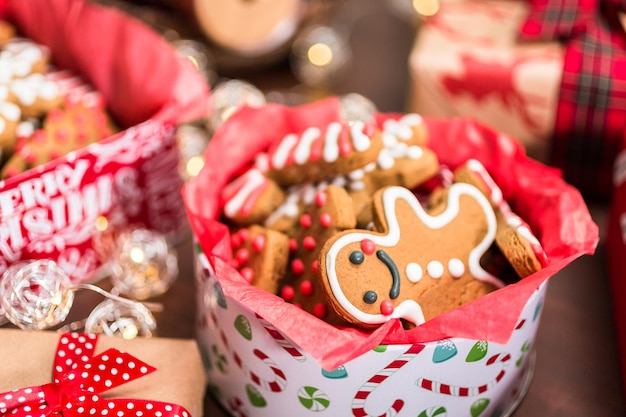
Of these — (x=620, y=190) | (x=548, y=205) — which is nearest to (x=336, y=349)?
(x=548, y=205)

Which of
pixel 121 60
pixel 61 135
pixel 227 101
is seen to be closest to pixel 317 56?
pixel 227 101

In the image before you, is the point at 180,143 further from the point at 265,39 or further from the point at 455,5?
the point at 455,5

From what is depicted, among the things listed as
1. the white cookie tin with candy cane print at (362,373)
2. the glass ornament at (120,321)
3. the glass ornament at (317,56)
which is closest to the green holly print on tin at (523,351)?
the white cookie tin with candy cane print at (362,373)

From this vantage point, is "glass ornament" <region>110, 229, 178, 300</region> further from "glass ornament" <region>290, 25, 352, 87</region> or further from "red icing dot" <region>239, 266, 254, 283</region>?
"glass ornament" <region>290, 25, 352, 87</region>

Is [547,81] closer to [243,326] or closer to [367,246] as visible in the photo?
[367,246]

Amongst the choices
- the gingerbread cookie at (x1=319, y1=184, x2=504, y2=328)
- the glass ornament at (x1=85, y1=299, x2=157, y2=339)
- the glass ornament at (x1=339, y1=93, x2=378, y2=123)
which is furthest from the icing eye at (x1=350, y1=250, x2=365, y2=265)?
the glass ornament at (x1=339, y1=93, x2=378, y2=123)

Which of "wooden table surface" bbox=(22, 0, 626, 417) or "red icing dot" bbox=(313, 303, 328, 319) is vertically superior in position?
"red icing dot" bbox=(313, 303, 328, 319)
